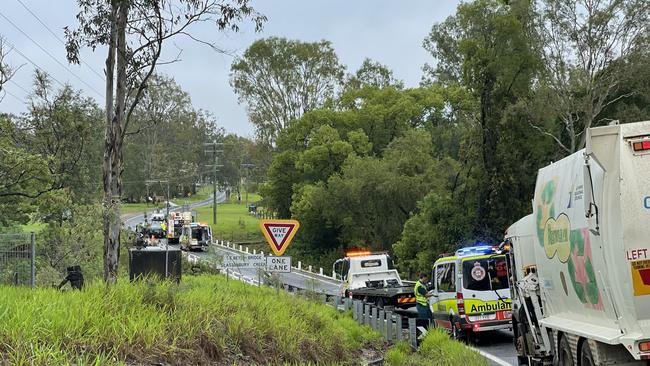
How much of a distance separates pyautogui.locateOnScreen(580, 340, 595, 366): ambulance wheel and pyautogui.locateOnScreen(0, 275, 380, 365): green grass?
3538 mm

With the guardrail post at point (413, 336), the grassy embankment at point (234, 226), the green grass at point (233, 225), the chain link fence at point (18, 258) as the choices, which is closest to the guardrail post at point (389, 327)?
the guardrail post at point (413, 336)

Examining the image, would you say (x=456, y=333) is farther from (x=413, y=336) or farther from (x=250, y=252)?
(x=250, y=252)

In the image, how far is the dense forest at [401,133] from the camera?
114 ft

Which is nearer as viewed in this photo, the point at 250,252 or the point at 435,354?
the point at 435,354

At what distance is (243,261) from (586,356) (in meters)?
10.3

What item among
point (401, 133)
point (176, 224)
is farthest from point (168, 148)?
point (401, 133)

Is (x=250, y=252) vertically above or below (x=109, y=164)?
below

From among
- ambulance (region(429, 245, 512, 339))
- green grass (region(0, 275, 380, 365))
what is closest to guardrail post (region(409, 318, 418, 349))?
ambulance (region(429, 245, 512, 339))

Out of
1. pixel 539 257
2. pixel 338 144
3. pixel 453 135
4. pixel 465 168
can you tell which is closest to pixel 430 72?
pixel 453 135

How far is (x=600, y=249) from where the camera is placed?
696 centimetres

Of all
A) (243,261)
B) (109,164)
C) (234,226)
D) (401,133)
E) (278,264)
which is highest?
(401,133)

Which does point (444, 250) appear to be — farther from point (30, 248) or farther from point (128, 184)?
point (128, 184)

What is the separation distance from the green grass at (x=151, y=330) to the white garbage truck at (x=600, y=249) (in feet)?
11.4

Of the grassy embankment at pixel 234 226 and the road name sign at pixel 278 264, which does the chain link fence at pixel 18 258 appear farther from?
the grassy embankment at pixel 234 226
